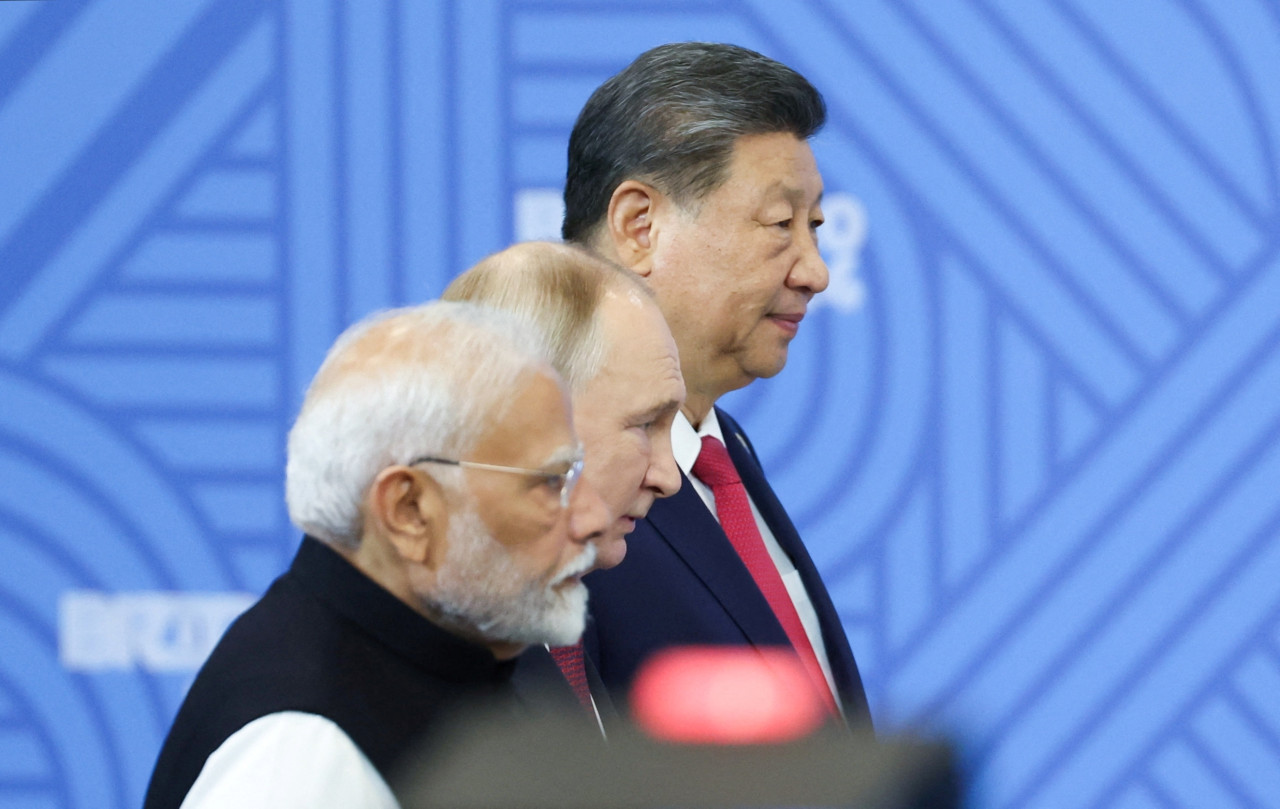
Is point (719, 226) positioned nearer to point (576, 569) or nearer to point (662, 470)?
point (662, 470)

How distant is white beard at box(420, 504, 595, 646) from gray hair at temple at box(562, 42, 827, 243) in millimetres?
807

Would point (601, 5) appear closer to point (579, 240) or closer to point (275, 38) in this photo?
point (275, 38)

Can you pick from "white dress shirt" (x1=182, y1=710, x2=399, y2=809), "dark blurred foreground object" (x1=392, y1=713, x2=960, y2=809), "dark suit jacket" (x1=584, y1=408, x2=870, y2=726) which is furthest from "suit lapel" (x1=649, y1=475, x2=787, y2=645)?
"dark blurred foreground object" (x1=392, y1=713, x2=960, y2=809)

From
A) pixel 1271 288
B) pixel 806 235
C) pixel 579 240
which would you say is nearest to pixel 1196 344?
pixel 1271 288

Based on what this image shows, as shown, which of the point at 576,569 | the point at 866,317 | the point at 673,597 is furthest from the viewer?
the point at 866,317

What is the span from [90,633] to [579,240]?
1842 mm

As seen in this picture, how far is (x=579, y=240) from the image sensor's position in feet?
6.50

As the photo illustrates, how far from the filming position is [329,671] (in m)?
1.06

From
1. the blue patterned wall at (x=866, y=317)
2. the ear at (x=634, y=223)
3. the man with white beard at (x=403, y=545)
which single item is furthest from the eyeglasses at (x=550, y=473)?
the blue patterned wall at (x=866, y=317)

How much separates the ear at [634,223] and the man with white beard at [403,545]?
685 mm

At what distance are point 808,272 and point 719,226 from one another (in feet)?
0.53

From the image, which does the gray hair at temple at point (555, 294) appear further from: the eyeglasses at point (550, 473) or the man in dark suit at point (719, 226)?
the man in dark suit at point (719, 226)

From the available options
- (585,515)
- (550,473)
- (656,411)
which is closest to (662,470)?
(656,411)

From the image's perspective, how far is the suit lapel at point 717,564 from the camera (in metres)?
1.70
